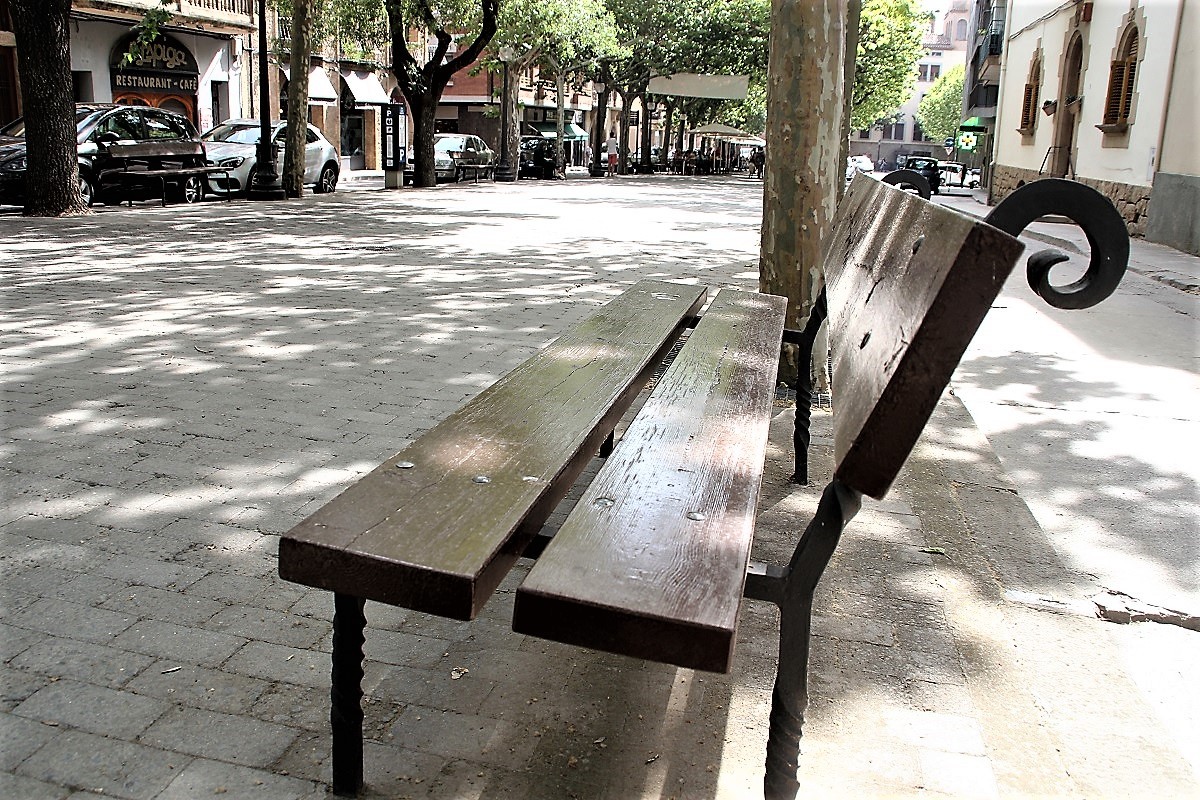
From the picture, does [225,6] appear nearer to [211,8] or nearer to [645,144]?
[211,8]

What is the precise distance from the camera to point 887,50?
152 feet

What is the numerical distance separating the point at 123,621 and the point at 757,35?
4505 cm

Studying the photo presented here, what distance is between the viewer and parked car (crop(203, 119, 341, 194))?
20.5 m

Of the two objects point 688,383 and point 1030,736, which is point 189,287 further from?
point 1030,736

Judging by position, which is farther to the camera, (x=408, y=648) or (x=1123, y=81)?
(x=1123, y=81)

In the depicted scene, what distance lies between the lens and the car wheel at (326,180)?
23.4 m

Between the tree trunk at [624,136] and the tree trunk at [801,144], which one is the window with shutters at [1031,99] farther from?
the tree trunk at [801,144]

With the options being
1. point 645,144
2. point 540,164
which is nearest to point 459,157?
point 540,164

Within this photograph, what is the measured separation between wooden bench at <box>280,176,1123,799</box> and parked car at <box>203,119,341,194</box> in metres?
19.4

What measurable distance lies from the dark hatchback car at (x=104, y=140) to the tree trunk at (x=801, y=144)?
13.2 meters

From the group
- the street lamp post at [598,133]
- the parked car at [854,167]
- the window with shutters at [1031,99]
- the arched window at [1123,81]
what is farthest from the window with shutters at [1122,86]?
the street lamp post at [598,133]

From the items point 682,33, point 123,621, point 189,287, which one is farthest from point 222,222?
point 682,33

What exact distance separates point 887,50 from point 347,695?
4881 cm

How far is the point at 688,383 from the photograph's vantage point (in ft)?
10.00
